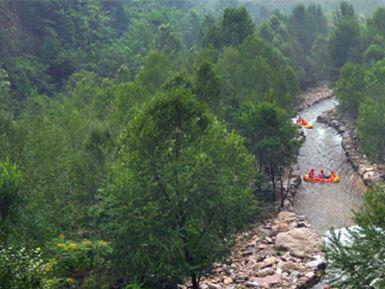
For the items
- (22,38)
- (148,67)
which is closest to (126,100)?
(148,67)

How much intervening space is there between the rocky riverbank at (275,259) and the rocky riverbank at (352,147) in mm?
12530

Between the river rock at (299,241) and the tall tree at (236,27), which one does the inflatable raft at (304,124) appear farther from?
the river rock at (299,241)

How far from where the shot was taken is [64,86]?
8312cm

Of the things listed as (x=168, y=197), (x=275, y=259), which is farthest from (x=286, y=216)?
(x=168, y=197)

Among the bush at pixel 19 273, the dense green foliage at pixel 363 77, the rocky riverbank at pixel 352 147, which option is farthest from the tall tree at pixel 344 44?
the bush at pixel 19 273

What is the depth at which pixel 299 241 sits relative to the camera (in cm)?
3809

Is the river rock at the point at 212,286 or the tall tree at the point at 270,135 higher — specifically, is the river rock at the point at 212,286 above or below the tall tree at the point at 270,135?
below

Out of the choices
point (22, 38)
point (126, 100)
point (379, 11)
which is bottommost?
point (379, 11)

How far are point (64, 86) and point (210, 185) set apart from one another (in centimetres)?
6093

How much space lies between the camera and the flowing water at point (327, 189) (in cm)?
4408

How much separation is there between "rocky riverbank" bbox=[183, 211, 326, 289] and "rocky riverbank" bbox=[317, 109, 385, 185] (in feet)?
41.1

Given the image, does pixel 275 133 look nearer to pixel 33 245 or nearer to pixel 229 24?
pixel 33 245

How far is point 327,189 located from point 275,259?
17607 millimetres

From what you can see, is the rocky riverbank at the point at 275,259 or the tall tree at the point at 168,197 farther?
the rocky riverbank at the point at 275,259
